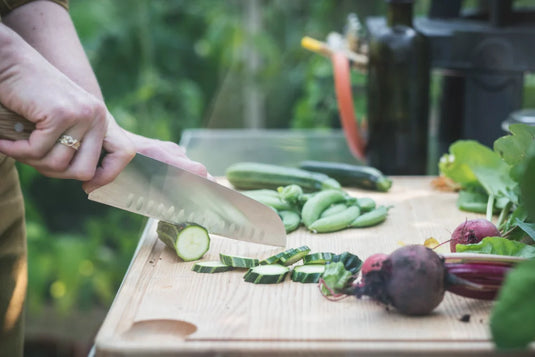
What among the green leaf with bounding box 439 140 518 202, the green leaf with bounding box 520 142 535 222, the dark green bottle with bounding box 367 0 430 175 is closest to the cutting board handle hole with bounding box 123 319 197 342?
the green leaf with bounding box 520 142 535 222

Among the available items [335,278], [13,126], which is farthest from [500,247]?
[13,126]

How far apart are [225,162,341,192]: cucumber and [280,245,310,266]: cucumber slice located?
21.6 inches

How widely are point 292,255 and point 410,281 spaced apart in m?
0.42

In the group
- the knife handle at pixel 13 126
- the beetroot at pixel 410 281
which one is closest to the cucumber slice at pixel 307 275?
the beetroot at pixel 410 281

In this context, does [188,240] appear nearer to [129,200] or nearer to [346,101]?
[129,200]

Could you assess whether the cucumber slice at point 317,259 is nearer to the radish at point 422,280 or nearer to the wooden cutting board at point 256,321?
the wooden cutting board at point 256,321

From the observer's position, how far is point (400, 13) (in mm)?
2424

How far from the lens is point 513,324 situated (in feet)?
3.40

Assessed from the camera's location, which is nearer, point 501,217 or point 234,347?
point 234,347

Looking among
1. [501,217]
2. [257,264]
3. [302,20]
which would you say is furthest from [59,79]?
[302,20]

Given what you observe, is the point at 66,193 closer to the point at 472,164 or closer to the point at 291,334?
the point at 472,164

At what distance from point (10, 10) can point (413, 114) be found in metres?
1.47

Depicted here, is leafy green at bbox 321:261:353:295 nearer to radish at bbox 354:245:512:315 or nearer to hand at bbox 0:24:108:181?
radish at bbox 354:245:512:315

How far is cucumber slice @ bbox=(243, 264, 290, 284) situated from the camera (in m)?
1.51
